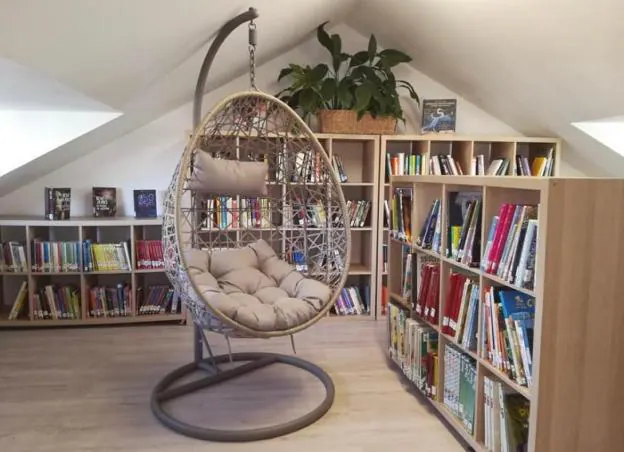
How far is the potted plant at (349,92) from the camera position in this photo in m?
3.71

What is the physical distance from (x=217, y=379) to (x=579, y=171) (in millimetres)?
3398

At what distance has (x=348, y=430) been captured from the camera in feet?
7.55

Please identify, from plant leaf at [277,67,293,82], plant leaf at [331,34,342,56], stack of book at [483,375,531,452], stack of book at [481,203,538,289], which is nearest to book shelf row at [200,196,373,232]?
plant leaf at [277,67,293,82]

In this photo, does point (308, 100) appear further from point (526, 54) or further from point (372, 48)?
point (526, 54)

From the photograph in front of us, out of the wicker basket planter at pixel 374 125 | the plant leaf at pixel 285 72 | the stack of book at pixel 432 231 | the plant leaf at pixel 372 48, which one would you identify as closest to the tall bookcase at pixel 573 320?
the stack of book at pixel 432 231

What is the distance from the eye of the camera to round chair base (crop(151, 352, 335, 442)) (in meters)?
2.21

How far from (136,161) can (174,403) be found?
6.98 feet

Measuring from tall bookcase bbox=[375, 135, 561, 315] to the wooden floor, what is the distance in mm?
769

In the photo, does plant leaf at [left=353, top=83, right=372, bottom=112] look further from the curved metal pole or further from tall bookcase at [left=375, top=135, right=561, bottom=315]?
the curved metal pole

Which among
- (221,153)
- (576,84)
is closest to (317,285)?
(221,153)

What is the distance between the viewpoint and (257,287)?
9.09ft

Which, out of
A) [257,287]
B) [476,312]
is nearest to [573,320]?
[476,312]

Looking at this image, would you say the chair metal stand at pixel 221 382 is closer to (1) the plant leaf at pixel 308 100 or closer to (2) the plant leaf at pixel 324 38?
(1) the plant leaf at pixel 308 100

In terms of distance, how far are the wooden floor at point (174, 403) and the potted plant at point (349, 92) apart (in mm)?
1518
